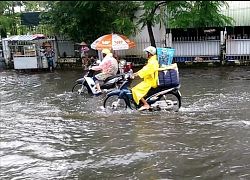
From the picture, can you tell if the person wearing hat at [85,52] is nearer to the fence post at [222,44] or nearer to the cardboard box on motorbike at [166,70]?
the fence post at [222,44]

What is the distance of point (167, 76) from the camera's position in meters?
7.20

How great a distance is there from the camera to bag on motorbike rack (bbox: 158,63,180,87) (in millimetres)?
7162

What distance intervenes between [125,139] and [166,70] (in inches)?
78.0

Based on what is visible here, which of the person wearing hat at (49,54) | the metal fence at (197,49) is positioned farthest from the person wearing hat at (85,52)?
the metal fence at (197,49)

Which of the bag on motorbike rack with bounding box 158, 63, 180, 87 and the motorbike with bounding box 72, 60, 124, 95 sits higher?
the bag on motorbike rack with bounding box 158, 63, 180, 87

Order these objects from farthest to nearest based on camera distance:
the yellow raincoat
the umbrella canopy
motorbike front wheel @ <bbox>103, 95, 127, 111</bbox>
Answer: the umbrella canopy
motorbike front wheel @ <bbox>103, 95, 127, 111</bbox>
the yellow raincoat

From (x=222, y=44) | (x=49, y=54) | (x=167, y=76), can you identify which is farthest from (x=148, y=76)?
(x=49, y=54)

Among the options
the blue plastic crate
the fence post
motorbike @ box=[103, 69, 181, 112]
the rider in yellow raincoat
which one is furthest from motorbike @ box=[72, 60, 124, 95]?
the fence post

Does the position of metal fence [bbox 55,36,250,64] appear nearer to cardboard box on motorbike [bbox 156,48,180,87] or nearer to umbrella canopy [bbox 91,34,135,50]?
umbrella canopy [bbox 91,34,135,50]

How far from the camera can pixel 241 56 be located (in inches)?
603

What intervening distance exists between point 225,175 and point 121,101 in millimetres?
4609

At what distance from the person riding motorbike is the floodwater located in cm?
60

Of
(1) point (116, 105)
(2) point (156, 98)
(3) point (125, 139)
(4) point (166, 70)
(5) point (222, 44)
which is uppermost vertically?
(5) point (222, 44)

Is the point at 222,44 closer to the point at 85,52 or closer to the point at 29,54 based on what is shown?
the point at 85,52
